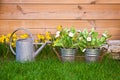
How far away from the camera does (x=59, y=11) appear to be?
4926 mm

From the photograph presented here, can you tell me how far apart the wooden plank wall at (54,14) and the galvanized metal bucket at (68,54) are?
87 cm

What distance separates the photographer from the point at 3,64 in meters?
4.04

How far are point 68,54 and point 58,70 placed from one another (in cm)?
42

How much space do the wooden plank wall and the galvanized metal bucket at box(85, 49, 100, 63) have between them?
2.89 ft

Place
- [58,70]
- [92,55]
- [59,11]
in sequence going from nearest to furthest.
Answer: [58,70]
[92,55]
[59,11]

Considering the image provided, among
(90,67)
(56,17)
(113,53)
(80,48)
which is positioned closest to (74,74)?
(90,67)

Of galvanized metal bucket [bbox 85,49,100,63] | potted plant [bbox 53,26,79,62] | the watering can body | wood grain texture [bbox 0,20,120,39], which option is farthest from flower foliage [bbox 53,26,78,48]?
wood grain texture [bbox 0,20,120,39]

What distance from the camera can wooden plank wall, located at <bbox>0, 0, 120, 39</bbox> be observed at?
193 inches

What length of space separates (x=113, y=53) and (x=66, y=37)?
674mm

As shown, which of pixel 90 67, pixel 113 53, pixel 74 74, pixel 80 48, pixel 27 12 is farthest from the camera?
pixel 27 12

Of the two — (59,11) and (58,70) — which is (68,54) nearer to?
(58,70)

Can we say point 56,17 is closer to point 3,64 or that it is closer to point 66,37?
point 66,37

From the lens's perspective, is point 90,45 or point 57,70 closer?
point 57,70

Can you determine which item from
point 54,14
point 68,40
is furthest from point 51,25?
point 68,40
